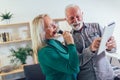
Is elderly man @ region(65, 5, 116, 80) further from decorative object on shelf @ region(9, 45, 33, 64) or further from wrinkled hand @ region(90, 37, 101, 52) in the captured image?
decorative object on shelf @ region(9, 45, 33, 64)

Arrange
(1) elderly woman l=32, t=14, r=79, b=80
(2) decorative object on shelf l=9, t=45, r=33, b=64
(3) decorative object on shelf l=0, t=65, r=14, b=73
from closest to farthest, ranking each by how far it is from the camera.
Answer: (1) elderly woman l=32, t=14, r=79, b=80 < (3) decorative object on shelf l=0, t=65, r=14, b=73 < (2) decorative object on shelf l=9, t=45, r=33, b=64

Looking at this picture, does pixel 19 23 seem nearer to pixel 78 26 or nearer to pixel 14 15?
pixel 14 15

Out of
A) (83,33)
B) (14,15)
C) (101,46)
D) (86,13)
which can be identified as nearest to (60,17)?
(86,13)

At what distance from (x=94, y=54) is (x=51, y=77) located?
1.30 ft

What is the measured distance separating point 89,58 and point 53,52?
12.9 inches

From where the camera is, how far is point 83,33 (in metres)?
1.91

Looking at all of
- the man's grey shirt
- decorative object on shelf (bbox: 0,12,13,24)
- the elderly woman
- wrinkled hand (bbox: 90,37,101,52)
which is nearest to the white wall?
decorative object on shelf (bbox: 0,12,13,24)

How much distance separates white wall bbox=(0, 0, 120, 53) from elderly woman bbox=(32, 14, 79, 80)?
106 inches

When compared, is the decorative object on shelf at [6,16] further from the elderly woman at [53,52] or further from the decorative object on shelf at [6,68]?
the elderly woman at [53,52]

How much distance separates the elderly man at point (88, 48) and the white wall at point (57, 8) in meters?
2.36

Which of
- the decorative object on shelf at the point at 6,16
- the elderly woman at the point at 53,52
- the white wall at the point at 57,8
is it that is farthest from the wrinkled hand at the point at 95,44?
the decorative object on shelf at the point at 6,16

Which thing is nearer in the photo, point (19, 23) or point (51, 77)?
point (51, 77)

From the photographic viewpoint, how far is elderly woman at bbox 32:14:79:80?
158 cm

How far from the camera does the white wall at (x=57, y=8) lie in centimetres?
443
